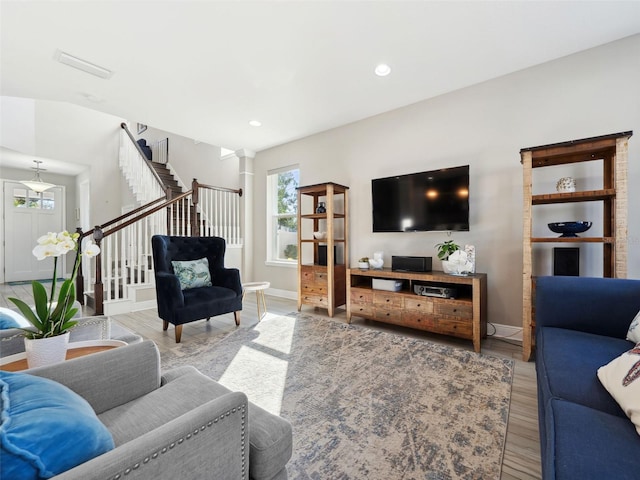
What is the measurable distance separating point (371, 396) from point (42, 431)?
5.42 ft

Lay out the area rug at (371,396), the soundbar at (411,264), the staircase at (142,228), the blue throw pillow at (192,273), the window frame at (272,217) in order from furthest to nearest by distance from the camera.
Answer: the window frame at (272,217)
the staircase at (142,228)
the blue throw pillow at (192,273)
the soundbar at (411,264)
the area rug at (371,396)

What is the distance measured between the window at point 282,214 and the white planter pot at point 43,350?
141 inches

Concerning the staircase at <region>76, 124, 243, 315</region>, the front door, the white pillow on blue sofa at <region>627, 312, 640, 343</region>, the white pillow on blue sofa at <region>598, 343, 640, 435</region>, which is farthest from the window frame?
the front door

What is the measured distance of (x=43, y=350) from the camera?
1.11 m

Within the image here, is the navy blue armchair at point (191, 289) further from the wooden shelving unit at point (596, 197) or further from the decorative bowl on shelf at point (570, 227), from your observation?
the decorative bowl on shelf at point (570, 227)

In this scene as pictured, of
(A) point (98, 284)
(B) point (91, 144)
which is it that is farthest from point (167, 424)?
(B) point (91, 144)

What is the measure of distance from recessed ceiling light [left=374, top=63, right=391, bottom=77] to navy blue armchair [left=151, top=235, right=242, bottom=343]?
2.52 m

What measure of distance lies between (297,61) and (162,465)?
111 inches

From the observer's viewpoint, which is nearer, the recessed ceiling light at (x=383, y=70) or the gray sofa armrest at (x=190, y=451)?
the gray sofa armrest at (x=190, y=451)

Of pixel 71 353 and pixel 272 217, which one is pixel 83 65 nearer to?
pixel 71 353

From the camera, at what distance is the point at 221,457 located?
0.69 metres

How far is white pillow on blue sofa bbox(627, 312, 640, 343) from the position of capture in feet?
4.27

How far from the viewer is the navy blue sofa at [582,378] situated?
28.5 inches

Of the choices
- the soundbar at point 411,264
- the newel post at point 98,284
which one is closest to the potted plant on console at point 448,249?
the soundbar at point 411,264
